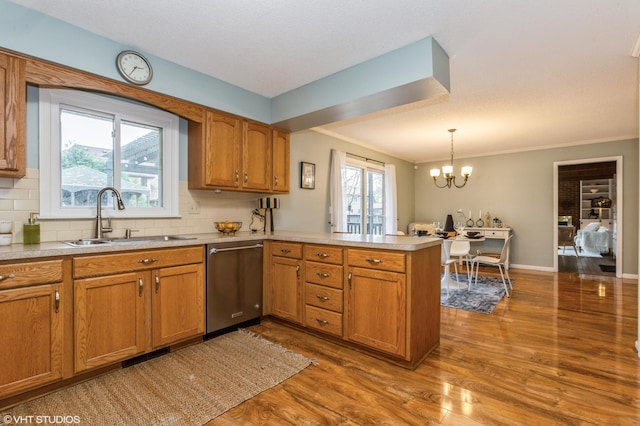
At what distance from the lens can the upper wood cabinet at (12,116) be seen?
1956 mm

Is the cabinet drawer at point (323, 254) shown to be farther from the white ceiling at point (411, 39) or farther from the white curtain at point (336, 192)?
the white curtain at point (336, 192)

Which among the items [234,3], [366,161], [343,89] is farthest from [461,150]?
[234,3]

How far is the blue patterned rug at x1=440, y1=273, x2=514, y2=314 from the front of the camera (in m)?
3.77

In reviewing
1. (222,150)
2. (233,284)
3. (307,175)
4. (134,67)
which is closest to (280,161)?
(222,150)

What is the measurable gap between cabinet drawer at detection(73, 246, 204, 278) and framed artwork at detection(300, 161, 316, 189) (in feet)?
7.08

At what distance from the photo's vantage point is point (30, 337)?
1836mm

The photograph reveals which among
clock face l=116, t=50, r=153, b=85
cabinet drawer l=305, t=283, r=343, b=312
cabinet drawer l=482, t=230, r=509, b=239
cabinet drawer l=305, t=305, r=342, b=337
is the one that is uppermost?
clock face l=116, t=50, r=153, b=85

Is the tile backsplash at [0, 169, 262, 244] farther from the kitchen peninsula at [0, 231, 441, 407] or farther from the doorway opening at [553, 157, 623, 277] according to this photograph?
the doorway opening at [553, 157, 623, 277]

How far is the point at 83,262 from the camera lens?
2.02m

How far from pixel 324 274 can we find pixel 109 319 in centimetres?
164

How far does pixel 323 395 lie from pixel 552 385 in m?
1.54

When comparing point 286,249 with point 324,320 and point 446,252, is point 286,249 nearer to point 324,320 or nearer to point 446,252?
point 324,320

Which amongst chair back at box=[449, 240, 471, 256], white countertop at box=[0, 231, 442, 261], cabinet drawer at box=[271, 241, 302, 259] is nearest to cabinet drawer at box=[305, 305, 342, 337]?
cabinet drawer at box=[271, 241, 302, 259]

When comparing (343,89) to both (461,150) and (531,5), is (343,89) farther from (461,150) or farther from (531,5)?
(461,150)
